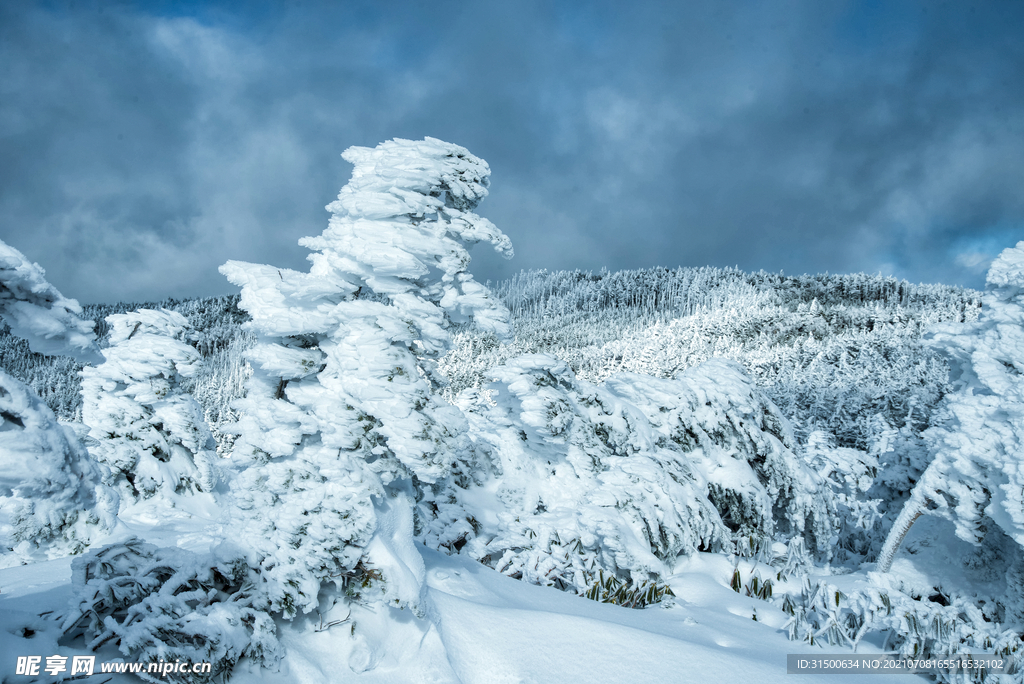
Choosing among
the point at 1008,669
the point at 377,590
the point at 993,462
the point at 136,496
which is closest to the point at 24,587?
the point at 377,590

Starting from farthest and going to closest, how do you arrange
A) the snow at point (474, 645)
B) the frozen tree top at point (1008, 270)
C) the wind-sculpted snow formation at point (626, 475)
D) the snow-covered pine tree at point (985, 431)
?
the frozen tree top at point (1008, 270) → the wind-sculpted snow formation at point (626, 475) → the snow-covered pine tree at point (985, 431) → the snow at point (474, 645)

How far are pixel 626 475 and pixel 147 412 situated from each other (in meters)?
11.3

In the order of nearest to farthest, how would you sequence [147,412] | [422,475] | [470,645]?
[470,645], [422,475], [147,412]

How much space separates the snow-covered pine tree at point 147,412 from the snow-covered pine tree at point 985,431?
1560 centimetres

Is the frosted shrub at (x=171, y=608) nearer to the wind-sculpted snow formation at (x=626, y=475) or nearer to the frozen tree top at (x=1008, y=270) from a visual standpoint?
the wind-sculpted snow formation at (x=626, y=475)

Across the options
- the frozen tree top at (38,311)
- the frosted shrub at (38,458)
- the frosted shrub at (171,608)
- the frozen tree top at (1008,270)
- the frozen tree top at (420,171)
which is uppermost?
the frozen tree top at (1008,270)

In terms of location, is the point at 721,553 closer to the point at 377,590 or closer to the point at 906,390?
the point at 377,590

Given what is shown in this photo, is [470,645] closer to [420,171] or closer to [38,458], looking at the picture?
[38,458]

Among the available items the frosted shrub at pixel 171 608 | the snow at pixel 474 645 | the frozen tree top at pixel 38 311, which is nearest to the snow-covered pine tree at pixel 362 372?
the frosted shrub at pixel 171 608

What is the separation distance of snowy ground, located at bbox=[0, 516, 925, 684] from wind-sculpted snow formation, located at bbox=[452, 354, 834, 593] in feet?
8.17

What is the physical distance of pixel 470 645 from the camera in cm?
461

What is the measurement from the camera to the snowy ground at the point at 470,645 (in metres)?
4.00

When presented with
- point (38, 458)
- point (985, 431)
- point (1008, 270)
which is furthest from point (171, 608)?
point (1008, 270)

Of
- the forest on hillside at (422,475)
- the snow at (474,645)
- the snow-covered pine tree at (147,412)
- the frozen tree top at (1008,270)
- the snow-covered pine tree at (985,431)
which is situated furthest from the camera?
the snow-covered pine tree at (147,412)
